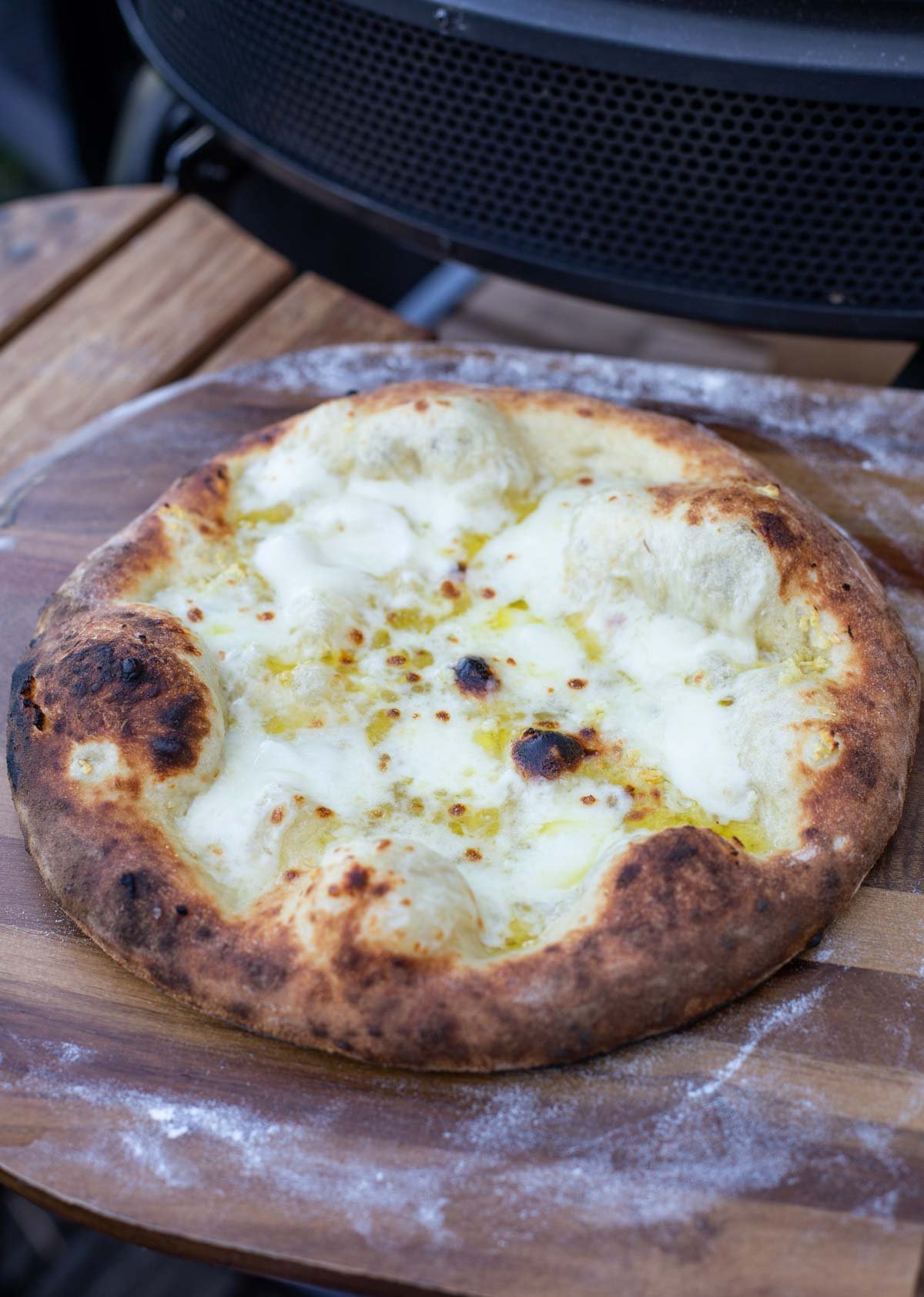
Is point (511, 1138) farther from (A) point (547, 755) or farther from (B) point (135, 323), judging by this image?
(B) point (135, 323)

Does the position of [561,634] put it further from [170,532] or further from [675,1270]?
[675,1270]

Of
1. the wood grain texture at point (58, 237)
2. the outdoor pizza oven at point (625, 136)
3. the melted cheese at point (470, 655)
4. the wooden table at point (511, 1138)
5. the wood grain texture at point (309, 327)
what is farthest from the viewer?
the wood grain texture at point (58, 237)

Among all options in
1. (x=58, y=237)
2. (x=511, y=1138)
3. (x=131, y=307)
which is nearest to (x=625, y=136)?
(x=131, y=307)

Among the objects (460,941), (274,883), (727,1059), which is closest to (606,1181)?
(727,1059)

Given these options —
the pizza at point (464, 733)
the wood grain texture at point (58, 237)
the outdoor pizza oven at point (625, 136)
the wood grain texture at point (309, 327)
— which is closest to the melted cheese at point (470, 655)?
the pizza at point (464, 733)

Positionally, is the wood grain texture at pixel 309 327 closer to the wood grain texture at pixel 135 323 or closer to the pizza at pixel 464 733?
the wood grain texture at pixel 135 323

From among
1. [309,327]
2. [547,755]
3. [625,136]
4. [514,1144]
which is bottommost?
[514,1144]
